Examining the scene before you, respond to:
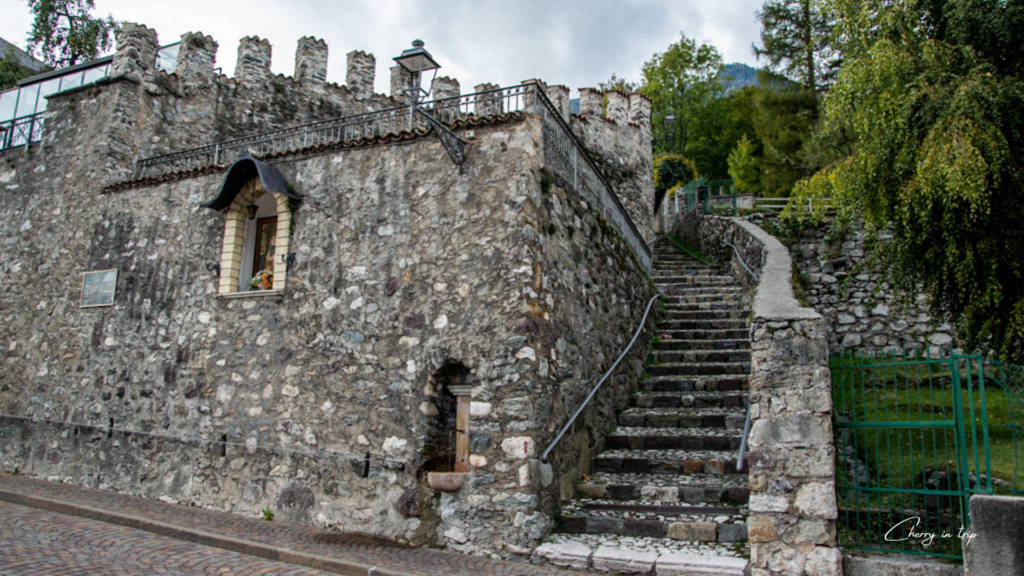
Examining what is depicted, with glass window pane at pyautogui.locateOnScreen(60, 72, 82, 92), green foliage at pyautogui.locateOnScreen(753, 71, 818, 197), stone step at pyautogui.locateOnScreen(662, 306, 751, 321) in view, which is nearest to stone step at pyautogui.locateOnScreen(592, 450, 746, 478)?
stone step at pyautogui.locateOnScreen(662, 306, 751, 321)

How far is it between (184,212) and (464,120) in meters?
4.82

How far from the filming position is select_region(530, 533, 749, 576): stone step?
17.2 feet

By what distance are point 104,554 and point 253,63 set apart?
10.1 meters

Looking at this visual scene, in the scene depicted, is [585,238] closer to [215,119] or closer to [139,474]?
[139,474]

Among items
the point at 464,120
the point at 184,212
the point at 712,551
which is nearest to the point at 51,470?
the point at 184,212

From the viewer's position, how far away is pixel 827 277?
Answer: 12445 mm

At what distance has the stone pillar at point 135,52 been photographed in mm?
11352

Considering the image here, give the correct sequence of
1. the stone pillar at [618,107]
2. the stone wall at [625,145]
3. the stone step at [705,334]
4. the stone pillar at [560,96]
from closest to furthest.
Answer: the stone step at [705,334], the stone pillar at [560,96], the stone wall at [625,145], the stone pillar at [618,107]

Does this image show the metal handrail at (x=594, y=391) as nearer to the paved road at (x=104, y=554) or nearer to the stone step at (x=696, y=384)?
the stone step at (x=696, y=384)

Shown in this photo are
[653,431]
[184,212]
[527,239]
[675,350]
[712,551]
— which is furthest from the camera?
[675,350]

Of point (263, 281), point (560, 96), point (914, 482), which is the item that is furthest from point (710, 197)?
point (914, 482)

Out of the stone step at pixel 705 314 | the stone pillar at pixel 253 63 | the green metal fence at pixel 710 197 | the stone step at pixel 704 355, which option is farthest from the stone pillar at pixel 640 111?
the stone step at pixel 704 355

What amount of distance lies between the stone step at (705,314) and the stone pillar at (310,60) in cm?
890

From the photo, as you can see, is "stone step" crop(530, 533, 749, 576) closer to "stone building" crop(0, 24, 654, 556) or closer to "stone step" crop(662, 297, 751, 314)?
"stone building" crop(0, 24, 654, 556)
